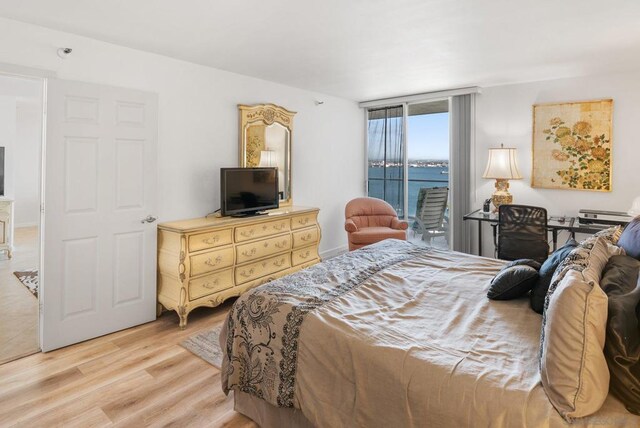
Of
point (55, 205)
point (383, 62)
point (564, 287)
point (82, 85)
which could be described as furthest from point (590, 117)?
point (55, 205)

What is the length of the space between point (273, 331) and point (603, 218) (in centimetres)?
404

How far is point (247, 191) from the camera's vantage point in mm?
4160

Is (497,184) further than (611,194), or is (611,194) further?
(497,184)

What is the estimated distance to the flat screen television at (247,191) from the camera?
12.9ft

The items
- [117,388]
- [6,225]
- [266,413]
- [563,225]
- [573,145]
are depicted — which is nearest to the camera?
[266,413]

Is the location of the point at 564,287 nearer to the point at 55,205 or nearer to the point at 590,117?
the point at 55,205

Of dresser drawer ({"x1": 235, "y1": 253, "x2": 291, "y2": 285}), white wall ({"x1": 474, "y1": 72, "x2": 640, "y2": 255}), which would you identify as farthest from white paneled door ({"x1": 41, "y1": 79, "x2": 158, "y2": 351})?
white wall ({"x1": 474, "y1": 72, "x2": 640, "y2": 255})

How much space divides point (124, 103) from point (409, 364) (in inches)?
124

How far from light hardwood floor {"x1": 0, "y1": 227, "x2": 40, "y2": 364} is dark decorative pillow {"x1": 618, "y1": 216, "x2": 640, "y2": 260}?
13.7ft

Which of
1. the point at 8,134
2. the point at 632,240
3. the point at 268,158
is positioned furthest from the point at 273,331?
the point at 8,134

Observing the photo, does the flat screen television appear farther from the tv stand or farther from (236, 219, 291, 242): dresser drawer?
(236, 219, 291, 242): dresser drawer

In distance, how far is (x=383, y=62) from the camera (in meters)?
3.81

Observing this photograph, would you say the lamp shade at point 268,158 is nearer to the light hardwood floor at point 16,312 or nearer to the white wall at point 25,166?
the light hardwood floor at point 16,312

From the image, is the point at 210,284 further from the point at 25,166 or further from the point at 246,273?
the point at 25,166
